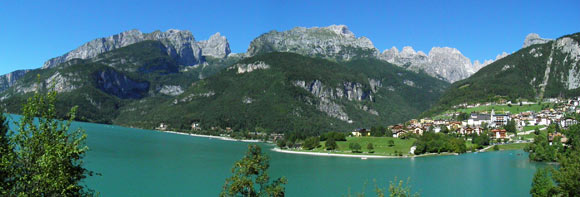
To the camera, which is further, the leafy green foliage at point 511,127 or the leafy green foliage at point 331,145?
the leafy green foliage at point 511,127

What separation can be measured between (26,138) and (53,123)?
2.61ft

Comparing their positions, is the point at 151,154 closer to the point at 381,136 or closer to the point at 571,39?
the point at 381,136

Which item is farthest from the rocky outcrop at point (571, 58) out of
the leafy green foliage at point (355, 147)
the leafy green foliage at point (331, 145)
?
the leafy green foliage at point (331, 145)

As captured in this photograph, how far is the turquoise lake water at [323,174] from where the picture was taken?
46.8 m

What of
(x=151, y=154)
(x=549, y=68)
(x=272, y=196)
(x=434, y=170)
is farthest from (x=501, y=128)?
(x=272, y=196)

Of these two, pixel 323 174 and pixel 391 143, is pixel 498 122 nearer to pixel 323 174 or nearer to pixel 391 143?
pixel 391 143

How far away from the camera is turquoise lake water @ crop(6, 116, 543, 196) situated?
46844 mm

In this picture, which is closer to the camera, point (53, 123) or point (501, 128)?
point (53, 123)

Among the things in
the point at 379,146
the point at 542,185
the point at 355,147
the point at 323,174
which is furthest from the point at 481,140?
the point at 542,185

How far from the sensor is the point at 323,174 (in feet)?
202

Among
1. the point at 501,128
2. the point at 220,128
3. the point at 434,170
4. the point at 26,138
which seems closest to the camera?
the point at 26,138

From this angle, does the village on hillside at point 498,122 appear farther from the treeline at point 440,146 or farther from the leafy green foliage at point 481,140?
the treeline at point 440,146

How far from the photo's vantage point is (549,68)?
168 m

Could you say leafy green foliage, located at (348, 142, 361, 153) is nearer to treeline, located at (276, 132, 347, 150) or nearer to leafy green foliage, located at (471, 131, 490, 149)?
treeline, located at (276, 132, 347, 150)
